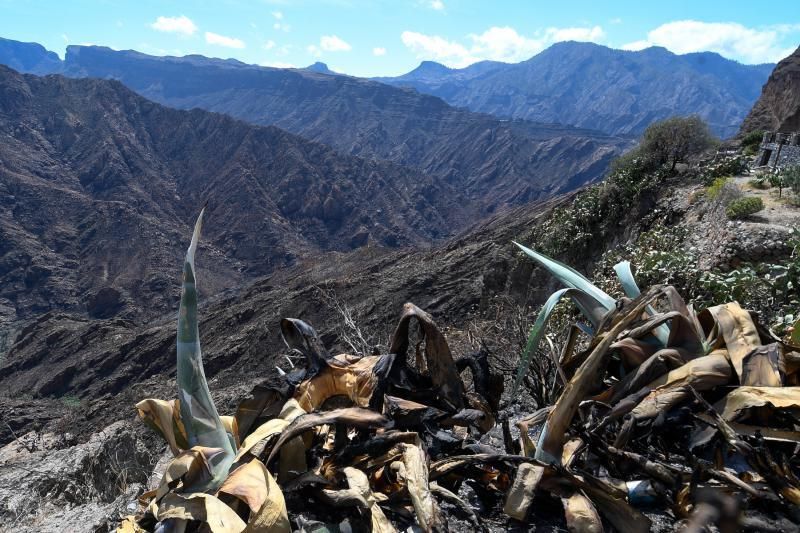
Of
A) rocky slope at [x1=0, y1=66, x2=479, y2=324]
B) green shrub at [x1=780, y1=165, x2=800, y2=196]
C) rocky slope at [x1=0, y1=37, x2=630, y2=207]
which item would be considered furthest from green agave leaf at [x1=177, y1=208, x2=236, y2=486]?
rocky slope at [x1=0, y1=37, x2=630, y2=207]

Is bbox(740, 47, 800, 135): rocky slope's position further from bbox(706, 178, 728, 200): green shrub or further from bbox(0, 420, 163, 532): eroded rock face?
bbox(0, 420, 163, 532): eroded rock face

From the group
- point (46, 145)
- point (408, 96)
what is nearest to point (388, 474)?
point (46, 145)

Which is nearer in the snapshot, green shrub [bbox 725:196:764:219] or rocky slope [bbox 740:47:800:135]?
green shrub [bbox 725:196:764:219]

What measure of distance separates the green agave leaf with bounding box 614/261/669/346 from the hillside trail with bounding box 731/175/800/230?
15.3ft

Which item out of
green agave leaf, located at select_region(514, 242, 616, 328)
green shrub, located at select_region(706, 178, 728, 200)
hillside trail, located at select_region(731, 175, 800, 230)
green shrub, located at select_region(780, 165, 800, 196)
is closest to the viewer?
green agave leaf, located at select_region(514, 242, 616, 328)

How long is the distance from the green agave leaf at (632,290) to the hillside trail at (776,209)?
15.3 feet

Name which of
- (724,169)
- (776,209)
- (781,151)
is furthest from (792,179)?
(781,151)

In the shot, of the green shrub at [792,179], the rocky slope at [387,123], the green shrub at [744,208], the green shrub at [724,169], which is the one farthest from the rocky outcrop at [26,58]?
the green shrub at [744,208]

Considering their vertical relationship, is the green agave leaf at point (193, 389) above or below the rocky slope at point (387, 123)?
below

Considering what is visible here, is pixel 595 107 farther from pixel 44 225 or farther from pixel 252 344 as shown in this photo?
pixel 252 344

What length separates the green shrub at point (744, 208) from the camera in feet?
19.7

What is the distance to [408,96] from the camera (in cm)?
12631

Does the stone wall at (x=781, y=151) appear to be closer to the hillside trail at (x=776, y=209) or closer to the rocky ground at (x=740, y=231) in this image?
the hillside trail at (x=776, y=209)

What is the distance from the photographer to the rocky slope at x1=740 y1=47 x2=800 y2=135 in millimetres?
27797
